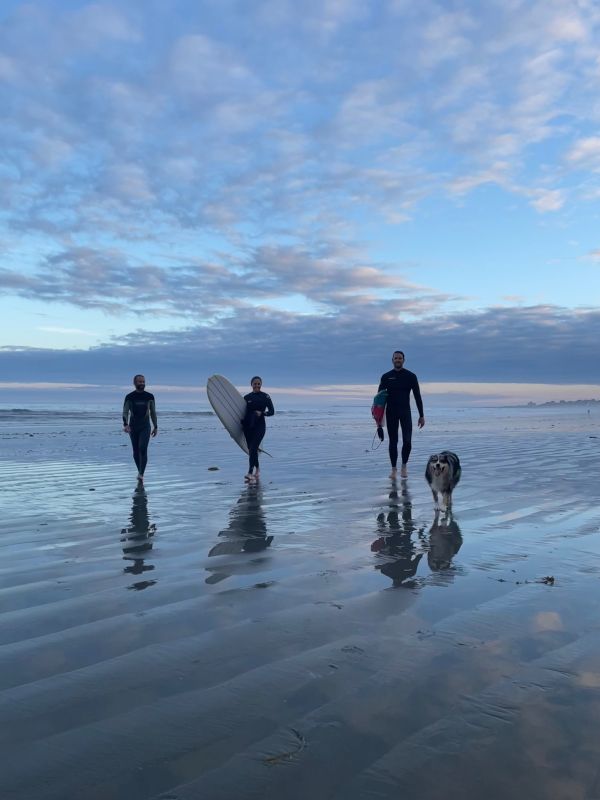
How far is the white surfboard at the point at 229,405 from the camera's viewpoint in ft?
44.4

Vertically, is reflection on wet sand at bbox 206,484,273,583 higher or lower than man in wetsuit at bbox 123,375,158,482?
lower

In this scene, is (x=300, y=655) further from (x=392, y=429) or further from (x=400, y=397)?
(x=392, y=429)

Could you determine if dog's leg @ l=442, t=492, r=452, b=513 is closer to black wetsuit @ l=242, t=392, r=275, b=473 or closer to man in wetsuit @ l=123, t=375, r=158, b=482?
black wetsuit @ l=242, t=392, r=275, b=473

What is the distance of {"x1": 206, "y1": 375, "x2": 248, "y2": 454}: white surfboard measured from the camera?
44.4ft

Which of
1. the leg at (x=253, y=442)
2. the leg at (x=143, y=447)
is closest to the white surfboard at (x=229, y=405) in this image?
the leg at (x=253, y=442)

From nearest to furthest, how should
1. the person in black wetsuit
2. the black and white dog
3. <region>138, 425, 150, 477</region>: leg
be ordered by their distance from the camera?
the black and white dog
<region>138, 425, 150, 477</region>: leg
the person in black wetsuit

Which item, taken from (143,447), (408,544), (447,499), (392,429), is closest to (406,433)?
(392,429)

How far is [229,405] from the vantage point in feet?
44.8

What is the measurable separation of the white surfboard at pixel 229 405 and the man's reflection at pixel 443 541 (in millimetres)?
6763

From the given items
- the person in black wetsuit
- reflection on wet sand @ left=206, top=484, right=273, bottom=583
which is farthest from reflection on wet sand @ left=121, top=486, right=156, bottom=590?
the person in black wetsuit

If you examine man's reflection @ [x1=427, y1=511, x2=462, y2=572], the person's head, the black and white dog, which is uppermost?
the person's head

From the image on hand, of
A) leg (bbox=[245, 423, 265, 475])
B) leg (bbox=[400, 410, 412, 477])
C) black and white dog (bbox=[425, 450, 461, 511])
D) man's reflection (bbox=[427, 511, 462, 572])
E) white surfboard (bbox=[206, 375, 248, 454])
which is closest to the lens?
man's reflection (bbox=[427, 511, 462, 572])

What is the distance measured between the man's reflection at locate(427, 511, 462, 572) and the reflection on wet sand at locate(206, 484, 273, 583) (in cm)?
153

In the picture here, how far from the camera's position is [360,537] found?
6258mm
